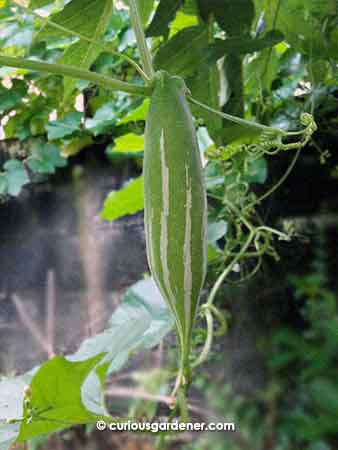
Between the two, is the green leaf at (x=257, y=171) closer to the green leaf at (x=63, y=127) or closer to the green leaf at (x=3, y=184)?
the green leaf at (x=63, y=127)

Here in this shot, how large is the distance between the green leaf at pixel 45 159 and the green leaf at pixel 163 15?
535mm

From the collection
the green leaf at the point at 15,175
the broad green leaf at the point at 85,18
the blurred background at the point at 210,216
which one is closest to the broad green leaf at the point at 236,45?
the blurred background at the point at 210,216

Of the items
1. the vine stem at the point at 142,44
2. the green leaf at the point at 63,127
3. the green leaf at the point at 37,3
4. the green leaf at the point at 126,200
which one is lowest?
the green leaf at the point at 126,200

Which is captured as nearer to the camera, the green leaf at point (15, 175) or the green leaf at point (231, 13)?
the green leaf at point (231, 13)

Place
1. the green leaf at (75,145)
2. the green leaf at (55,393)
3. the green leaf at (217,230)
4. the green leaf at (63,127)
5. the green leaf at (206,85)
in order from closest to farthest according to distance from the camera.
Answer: the green leaf at (55,393) → the green leaf at (206,85) → the green leaf at (217,230) → the green leaf at (63,127) → the green leaf at (75,145)

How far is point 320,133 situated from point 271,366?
348 mm

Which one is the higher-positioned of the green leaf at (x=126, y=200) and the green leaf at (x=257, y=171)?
the green leaf at (x=257, y=171)

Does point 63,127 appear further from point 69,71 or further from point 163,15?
point 69,71

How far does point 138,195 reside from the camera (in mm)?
836

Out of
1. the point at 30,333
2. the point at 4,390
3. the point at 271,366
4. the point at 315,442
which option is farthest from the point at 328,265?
the point at 30,333

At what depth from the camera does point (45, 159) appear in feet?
3.33

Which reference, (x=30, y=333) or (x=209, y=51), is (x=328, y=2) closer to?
(x=209, y=51)

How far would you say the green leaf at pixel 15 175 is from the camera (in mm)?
1021

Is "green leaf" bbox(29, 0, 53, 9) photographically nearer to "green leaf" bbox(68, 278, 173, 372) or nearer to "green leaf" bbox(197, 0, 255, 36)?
"green leaf" bbox(197, 0, 255, 36)
